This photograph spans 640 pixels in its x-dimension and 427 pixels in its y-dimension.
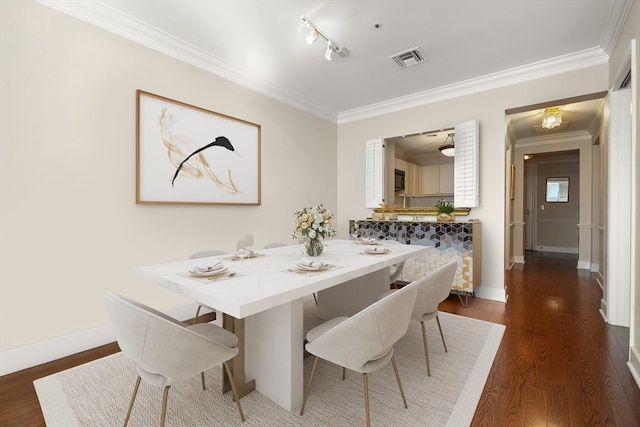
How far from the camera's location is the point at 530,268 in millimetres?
5750

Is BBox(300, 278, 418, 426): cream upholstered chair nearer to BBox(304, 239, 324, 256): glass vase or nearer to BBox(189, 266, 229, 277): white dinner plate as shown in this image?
BBox(189, 266, 229, 277): white dinner plate

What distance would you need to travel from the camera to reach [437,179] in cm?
701

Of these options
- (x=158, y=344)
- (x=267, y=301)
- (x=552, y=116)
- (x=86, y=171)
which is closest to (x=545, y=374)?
(x=267, y=301)

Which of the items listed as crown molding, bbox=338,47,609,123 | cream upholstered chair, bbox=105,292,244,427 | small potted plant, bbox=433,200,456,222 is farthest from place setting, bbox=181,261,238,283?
crown molding, bbox=338,47,609,123

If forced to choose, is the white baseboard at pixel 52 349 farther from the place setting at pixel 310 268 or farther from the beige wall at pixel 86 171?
the place setting at pixel 310 268

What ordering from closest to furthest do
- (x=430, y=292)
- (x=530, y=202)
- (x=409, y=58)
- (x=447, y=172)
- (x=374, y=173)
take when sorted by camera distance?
(x=430, y=292), (x=409, y=58), (x=374, y=173), (x=447, y=172), (x=530, y=202)

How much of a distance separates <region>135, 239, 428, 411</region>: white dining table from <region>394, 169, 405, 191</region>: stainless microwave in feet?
14.6

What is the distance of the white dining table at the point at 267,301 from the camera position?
1281 millimetres

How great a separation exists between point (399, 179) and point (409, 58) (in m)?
3.49

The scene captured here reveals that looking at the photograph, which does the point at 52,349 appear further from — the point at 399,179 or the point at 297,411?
the point at 399,179

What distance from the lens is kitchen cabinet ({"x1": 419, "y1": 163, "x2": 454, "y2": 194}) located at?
6.75 meters

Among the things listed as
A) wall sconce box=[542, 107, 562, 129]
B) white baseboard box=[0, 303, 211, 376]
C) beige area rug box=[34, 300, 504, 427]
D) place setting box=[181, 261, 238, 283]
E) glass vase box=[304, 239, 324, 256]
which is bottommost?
beige area rug box=[34, 300, 504, 427]

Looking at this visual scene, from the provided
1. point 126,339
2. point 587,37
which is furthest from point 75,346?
point 587,37

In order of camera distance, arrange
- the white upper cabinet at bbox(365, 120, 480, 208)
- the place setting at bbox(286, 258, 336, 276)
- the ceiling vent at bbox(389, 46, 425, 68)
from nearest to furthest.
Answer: the place setting at bbox(286, 258, 336, 276) → the ceiling vent at bbox(389, 46, 425, 68) → the white upper cabinet at bbox(365, 120, 480, 208)
